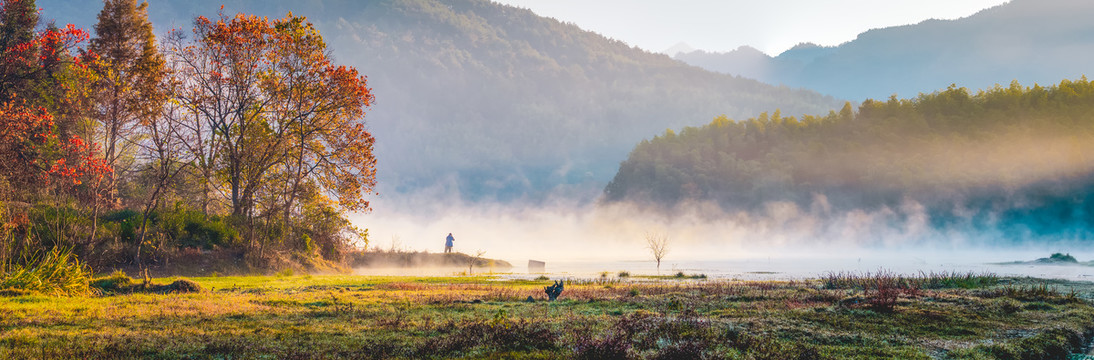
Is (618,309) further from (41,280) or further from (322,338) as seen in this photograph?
(41,280)

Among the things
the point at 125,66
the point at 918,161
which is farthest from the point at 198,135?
the point at 918,161

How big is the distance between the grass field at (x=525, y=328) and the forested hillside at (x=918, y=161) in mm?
94365

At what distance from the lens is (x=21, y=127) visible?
66.6 ft

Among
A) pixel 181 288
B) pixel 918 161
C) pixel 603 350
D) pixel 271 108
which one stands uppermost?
pixel 918 161

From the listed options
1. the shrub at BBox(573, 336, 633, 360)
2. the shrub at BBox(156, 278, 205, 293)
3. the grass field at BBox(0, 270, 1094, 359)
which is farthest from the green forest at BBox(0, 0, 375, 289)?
the shrub at BBox(573, 336, 633, 360)

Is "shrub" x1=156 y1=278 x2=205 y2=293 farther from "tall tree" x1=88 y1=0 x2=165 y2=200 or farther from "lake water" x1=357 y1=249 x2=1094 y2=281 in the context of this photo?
"lake water" x1=357 y1=249 x2=1094 y2=281

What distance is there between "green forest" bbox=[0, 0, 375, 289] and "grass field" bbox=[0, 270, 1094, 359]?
14.3 meters

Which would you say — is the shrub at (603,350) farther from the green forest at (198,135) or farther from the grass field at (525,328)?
the green forest at (198,135)

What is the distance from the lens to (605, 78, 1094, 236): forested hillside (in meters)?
92.4

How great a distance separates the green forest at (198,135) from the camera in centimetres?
2895

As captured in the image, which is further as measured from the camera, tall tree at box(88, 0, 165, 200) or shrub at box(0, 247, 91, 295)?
tall tree at box(88, 0, 165, 200)

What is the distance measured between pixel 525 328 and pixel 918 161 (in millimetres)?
112005

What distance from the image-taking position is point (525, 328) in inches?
461

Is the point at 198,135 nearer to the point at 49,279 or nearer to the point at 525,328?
the point at 49,279
